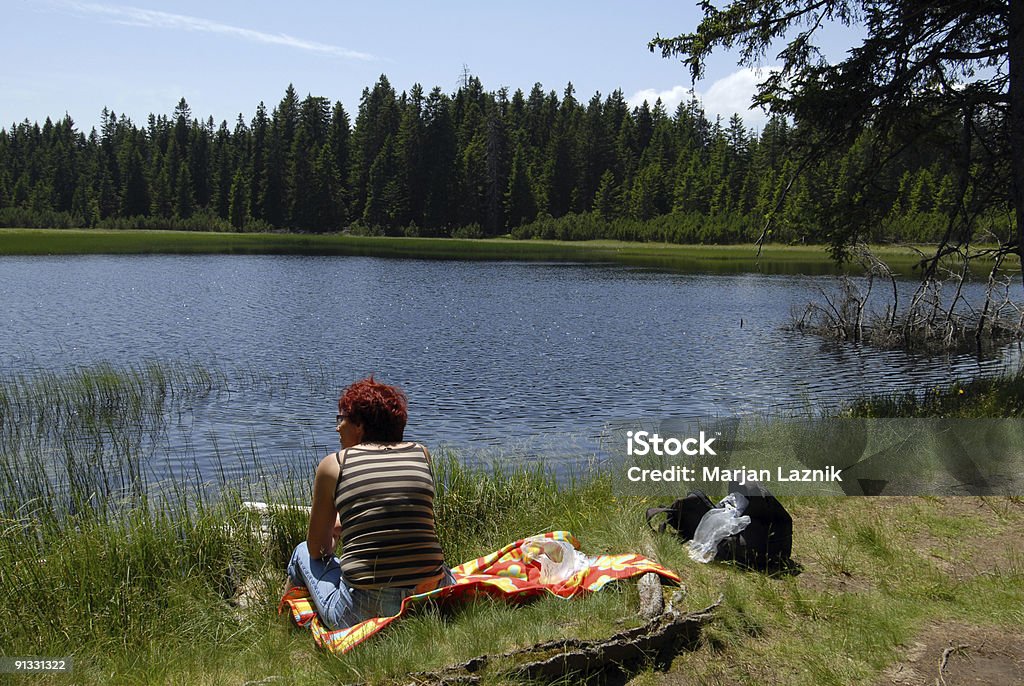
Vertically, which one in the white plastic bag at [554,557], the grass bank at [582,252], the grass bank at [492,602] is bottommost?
the grass bank at [582,252]

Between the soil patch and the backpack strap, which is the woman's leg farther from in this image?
the soil patch

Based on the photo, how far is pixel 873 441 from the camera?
932 centimetres

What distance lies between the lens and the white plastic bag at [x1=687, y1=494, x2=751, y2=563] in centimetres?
589

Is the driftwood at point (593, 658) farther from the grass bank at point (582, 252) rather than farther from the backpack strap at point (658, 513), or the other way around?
the grass bank at point (582, 252)

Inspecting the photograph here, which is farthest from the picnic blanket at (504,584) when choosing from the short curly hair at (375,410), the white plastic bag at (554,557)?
the short curly hair at (375,410)

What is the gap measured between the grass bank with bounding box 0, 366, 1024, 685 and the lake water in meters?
3.94

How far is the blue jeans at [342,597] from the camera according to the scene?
15.5 feet

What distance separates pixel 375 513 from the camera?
4730mm

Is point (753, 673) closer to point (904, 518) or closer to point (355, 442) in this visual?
point (355, 442)

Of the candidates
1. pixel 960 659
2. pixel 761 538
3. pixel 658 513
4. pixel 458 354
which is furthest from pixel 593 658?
pixel 458 354

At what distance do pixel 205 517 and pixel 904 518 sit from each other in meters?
5.60

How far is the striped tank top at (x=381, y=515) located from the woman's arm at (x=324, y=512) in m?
0.04

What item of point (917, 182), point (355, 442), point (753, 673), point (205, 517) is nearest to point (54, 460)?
point (205, 517)

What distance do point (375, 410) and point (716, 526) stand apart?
2590 millimetres
